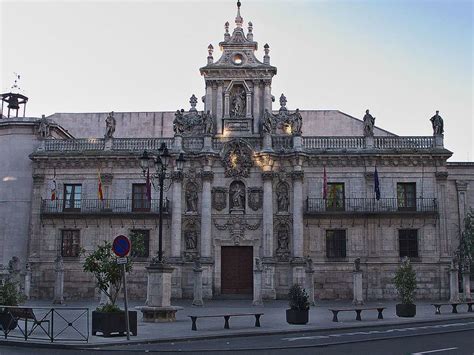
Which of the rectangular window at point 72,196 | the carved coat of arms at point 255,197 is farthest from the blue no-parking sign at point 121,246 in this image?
the rectangular window at point 72,196

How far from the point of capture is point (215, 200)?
39.5 metres

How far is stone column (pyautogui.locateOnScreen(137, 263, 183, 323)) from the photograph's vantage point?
21.8 metres

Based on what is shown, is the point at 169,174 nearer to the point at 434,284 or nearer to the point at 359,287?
the point at 359,287

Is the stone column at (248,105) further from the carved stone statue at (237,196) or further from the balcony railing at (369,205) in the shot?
the balcony railing at (369,205)

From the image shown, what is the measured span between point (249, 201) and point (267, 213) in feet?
5.08

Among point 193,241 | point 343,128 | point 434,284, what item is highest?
point 343,128

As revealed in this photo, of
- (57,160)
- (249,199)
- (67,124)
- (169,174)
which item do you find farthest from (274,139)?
(67,124)

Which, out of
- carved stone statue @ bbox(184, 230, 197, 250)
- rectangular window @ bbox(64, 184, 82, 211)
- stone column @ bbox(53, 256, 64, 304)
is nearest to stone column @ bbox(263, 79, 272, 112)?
carved stone statue @ bbox(184, 230, 197, 250)

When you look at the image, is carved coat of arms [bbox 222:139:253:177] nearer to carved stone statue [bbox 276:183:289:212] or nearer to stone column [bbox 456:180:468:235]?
carved stone statue [bbox 276:183:289:212]

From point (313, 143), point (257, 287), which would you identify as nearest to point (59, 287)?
point (257, 287)

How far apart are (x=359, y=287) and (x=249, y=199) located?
10.2 metres

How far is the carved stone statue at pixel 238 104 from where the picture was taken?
40.5 metres

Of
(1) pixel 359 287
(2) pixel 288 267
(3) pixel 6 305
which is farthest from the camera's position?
(2) pixel 288 267

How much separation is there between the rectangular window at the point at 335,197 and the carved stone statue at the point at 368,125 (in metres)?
3.80
